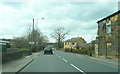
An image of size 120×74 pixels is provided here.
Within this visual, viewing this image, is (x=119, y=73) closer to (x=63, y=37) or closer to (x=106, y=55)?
(x=106, y=55)

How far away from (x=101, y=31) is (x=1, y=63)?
1485 centimetres

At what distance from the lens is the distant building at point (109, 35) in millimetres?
16797

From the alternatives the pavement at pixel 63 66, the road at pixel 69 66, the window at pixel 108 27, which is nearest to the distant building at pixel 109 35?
the window at pixel 108 27

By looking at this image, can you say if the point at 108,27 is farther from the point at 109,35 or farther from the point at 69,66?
the point at 69,66

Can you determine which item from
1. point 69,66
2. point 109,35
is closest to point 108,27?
point 109,35

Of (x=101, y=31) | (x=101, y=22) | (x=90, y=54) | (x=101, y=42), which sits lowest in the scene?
(x=90, y=54)

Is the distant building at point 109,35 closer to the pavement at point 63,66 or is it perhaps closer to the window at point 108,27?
the window at point 108,27

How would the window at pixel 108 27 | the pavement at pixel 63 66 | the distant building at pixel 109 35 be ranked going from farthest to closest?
the window at pixel 108 27
the distant building at pixel 109 35
the pavement at pixel 63 66

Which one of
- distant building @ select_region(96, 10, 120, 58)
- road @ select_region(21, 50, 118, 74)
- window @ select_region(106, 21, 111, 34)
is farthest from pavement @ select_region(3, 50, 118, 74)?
window @ select_region(106, 21, 111, 34)

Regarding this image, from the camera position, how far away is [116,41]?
662 inches

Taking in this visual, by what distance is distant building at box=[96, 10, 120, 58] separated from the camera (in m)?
16.8

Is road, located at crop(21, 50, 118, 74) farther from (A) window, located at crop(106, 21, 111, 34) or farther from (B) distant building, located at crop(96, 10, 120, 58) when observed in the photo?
(A) window, located at crop(106, 21, 111, 34)

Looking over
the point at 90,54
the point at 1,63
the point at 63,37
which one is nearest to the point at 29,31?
the point at 90,54

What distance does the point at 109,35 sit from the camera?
60.9 feet
